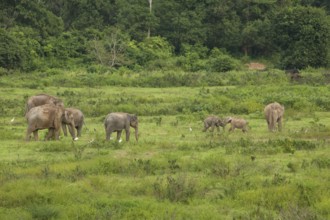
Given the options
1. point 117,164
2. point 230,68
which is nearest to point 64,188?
point 117,164

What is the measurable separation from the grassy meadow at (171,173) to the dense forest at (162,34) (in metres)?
20.9

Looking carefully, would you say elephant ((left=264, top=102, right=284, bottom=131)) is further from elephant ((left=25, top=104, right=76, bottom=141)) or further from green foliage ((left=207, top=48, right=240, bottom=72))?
green foliage ((left=207, top=48, right=240, bottom=72))

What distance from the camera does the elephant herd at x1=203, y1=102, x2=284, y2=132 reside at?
817 inches

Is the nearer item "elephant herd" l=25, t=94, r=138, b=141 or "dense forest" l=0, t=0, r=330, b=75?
"elephant herd" l=25, t=94, r=138, b=141

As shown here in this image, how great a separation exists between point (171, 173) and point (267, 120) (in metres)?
7.85

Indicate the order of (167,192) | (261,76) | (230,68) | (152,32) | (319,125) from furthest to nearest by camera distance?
(152,32)
(230,68)
(261,76)
(319,125)
(167,192)

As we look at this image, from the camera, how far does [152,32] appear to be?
5422 centimetres

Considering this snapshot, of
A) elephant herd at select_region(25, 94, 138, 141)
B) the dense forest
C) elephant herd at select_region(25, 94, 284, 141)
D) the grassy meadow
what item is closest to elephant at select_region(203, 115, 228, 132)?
elephant herd at select_region(25, 94, 284, 141)

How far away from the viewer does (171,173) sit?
14.1 m

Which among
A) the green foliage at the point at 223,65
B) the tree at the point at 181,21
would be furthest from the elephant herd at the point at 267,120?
the tree at the point at 181,21

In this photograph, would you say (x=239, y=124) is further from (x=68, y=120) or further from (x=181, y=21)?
(x=181, y=21)

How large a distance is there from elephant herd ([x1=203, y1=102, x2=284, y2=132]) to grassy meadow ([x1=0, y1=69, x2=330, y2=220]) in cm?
39

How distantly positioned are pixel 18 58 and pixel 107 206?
31618mm

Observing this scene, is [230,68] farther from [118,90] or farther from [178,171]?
[178,171]
